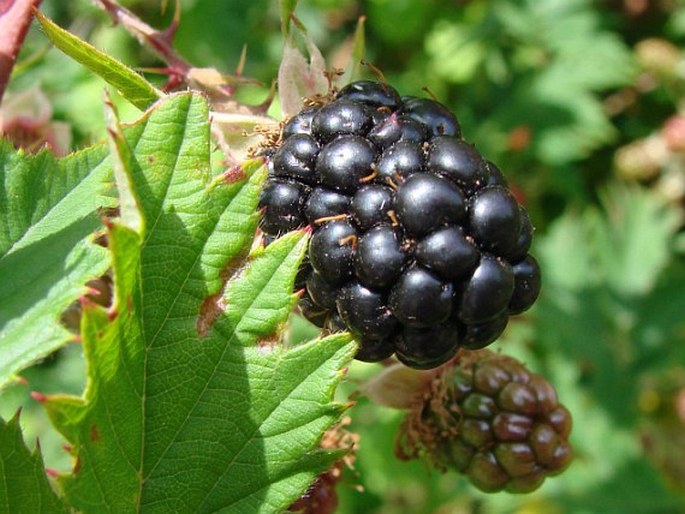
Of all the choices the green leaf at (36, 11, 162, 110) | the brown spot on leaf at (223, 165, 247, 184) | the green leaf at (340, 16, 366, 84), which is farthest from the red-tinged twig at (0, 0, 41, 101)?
the green leaf at (340, 16, 366, 84)

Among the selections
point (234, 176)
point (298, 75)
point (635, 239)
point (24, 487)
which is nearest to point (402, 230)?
point (234, 176)

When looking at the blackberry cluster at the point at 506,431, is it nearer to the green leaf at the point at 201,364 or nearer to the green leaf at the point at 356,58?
the green leaf at the point at 201,364

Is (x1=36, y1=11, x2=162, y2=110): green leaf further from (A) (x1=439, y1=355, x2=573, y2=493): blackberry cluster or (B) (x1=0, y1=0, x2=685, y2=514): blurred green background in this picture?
(B) (x1=0, y1=0, x2=685, y2=514): blurred green background

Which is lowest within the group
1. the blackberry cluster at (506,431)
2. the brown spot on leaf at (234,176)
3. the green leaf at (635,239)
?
the green leaf at (635,239)

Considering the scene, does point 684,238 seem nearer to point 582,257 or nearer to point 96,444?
point 582,257

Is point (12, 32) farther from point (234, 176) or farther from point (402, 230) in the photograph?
point (402, 230)

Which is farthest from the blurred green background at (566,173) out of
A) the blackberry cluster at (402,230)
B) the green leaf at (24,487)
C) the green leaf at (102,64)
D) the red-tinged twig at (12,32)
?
the green leaf at (24,487)

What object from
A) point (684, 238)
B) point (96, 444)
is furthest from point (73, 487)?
point (684, 238)
